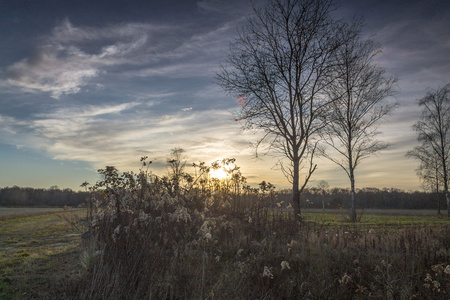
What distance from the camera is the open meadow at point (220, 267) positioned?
198 inches

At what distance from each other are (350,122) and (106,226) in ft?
57.6

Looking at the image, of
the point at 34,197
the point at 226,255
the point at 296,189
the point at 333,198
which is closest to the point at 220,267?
the point at 226,255

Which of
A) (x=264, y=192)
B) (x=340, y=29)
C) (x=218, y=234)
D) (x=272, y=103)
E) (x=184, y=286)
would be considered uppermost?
(x=340, y=29)

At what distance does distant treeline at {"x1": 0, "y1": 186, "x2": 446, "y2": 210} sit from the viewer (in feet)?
184

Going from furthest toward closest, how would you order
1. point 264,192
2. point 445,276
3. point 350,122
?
1. point 350,122
2. point 264,192
3. point 445,276

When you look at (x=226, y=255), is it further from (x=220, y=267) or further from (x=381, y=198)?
(x=381, y=198)

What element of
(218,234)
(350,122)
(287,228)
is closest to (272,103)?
(287,228)

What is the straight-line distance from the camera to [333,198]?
165ft

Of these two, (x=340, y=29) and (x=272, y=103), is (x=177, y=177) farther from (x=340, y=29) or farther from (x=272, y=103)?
(x=340, y=29)

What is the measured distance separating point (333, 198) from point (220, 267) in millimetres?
48211

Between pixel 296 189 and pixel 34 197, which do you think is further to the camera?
pixel 34 197

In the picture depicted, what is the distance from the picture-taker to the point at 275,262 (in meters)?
6.45

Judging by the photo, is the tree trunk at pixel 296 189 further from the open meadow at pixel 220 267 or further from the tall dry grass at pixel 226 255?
the open meadow at pixel 220 267

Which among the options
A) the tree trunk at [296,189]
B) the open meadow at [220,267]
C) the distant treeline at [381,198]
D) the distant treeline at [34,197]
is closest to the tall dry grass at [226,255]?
the open meadow at [220,267]
